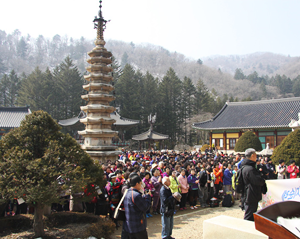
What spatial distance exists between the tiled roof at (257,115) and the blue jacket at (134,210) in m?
28.9

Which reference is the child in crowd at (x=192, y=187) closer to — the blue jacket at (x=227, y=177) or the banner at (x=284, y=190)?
the blue jacket at (x=227, y=177)

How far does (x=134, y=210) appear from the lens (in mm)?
4375

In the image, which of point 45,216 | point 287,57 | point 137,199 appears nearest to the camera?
point 137,199

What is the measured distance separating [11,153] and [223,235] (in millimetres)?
4243

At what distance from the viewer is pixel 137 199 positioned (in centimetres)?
432

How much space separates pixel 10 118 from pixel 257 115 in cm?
3199

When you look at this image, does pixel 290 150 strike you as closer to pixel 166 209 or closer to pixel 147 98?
pixel 166 209

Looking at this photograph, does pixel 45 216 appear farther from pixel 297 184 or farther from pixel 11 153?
pixel 297 184

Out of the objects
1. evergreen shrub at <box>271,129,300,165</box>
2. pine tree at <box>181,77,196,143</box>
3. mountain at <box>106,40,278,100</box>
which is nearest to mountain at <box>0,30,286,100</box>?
mountain at <box>106,40,278,100</box>

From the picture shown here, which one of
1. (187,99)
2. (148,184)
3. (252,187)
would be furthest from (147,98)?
(252,187)

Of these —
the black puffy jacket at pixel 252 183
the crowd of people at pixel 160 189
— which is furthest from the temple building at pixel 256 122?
the black puffy jacket at pixel 252 183

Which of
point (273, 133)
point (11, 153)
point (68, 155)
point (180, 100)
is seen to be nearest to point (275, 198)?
point (68, 155)

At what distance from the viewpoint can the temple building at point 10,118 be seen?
98.7 feet

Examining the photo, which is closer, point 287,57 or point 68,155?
point 68,155
